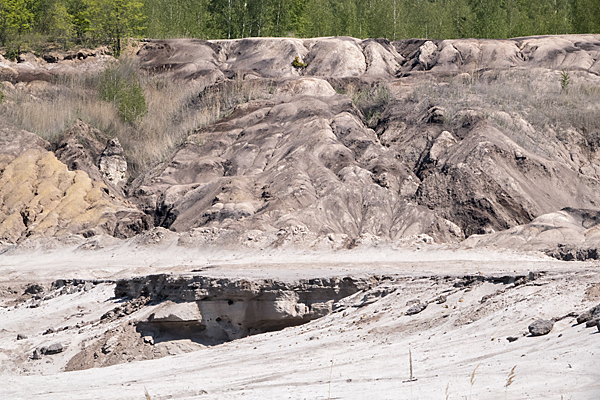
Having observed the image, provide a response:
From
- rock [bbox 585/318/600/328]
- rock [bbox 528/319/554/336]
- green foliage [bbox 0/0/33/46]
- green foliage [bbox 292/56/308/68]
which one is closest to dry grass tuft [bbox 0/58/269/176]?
green foliage [bbox 292/56/308/68]

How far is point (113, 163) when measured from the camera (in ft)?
97.1

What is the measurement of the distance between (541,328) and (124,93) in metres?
29.1

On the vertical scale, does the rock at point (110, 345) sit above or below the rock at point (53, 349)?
above

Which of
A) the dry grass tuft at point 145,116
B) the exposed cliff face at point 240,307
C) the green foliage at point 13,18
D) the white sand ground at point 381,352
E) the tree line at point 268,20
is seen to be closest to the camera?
the white sand ground at point 381,352

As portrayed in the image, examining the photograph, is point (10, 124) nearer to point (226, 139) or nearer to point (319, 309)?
point (226, 139)

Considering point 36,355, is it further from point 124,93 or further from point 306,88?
point 124,93

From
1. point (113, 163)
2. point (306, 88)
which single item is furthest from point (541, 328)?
point (306, 88)

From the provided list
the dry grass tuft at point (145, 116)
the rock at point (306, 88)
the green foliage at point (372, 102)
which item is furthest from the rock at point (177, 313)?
the rock at point (306, 88)

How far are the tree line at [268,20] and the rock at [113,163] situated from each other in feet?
59.2

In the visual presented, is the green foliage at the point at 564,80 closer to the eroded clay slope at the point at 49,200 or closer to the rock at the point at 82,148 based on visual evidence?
the eroded clay slope at the point at 49,200

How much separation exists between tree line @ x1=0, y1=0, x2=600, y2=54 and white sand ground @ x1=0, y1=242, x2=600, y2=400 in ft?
116

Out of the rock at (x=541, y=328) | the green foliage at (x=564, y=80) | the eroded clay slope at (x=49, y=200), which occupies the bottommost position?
the eroded clay slope at (x=49, y=200)

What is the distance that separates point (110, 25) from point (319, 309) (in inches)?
1522

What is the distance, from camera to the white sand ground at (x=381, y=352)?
6.77m
